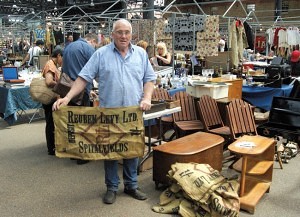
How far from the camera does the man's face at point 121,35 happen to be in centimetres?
298

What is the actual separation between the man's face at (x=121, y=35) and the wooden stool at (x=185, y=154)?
3.88 ft

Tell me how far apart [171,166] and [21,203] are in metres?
1.58

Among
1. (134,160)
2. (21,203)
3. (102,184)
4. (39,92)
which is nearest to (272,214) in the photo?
(134,160)

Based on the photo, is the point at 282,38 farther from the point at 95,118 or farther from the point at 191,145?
the point at 95,118

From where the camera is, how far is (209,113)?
493 centimetres

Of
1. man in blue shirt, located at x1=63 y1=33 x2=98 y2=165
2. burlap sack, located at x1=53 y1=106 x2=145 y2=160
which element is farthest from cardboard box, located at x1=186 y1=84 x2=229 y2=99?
burlap sack, located at x1=53 y1=106 x2=145 y2=160

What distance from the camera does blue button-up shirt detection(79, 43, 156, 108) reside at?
307 centimetres

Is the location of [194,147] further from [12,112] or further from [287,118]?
[12,112]

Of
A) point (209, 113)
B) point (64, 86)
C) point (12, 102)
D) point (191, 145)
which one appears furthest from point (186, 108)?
point (12, 102)

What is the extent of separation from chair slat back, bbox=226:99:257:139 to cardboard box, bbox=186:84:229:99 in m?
0.85

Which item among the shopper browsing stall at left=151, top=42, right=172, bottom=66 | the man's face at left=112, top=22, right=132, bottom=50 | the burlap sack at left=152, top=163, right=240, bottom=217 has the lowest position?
the burlap sack at left=152, top=163, right=240, bottom=217

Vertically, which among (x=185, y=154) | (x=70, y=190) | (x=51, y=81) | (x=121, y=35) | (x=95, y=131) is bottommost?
(x=70, y=190)

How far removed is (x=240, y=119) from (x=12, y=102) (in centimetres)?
422

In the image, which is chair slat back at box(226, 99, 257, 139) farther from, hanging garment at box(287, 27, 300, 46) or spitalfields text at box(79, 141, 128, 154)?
hanging garment at box(287, 27, 300, 46)
